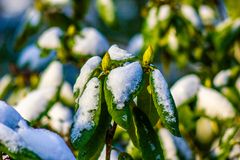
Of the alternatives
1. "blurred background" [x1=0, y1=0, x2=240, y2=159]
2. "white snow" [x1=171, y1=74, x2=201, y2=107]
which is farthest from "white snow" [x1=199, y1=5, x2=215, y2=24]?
"white snow" [x1=171, y1=74, x2=201, y2=107]

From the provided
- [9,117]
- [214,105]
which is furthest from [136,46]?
[9,117]

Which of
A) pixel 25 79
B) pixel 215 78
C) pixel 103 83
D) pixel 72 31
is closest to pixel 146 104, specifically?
pixel 103 83

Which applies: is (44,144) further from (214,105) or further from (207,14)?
(207,14)

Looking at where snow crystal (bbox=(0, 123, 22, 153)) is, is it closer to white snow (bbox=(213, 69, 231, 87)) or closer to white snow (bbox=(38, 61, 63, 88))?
white snow (bbox=(38, 61, 63, 88))

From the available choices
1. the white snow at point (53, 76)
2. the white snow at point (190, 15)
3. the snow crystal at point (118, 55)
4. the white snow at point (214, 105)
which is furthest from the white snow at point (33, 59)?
the snow crystal at point (118, 55)

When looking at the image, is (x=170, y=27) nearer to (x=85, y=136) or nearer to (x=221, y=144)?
(x=221, y=144)

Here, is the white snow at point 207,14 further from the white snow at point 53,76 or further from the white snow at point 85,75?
the white snow at point 85,75
